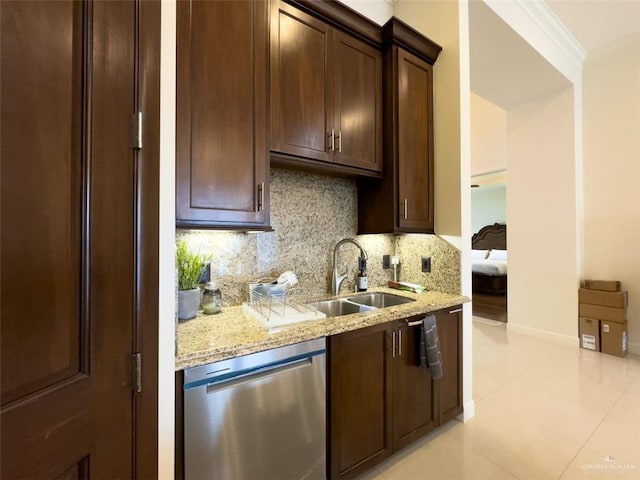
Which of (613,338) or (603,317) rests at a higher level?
(603,317)

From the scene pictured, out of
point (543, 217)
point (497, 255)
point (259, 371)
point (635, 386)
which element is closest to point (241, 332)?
point (259, 371)

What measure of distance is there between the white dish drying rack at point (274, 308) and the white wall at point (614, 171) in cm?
381

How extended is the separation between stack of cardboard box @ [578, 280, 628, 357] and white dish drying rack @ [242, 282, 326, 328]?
137 inches

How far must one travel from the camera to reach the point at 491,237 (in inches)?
251

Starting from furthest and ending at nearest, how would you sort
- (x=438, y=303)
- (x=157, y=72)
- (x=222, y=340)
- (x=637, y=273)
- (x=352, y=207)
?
1. (x=637, y=273)
2. (x=352, y=207)
3. (x=438, y=303)
4. (x=222, y=340)
5. (x=157, y=72)

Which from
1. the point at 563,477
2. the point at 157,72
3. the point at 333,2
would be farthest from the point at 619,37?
the point at 157,72

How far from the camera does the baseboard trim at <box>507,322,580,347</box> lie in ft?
10.8

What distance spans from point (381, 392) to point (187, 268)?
1.18 m

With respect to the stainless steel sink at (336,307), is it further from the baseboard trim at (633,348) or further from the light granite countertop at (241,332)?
the baseboard trim at (633,348)

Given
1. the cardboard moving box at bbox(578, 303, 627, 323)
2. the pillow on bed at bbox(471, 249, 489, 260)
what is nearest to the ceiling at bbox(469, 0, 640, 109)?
the cardboard moving box at bbox(578, 303, 627, 323)

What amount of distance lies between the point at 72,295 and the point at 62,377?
0.16 m

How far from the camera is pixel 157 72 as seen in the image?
74cm

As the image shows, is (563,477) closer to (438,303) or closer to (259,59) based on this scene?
(438,303)

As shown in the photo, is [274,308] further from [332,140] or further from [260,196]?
[332,140]
